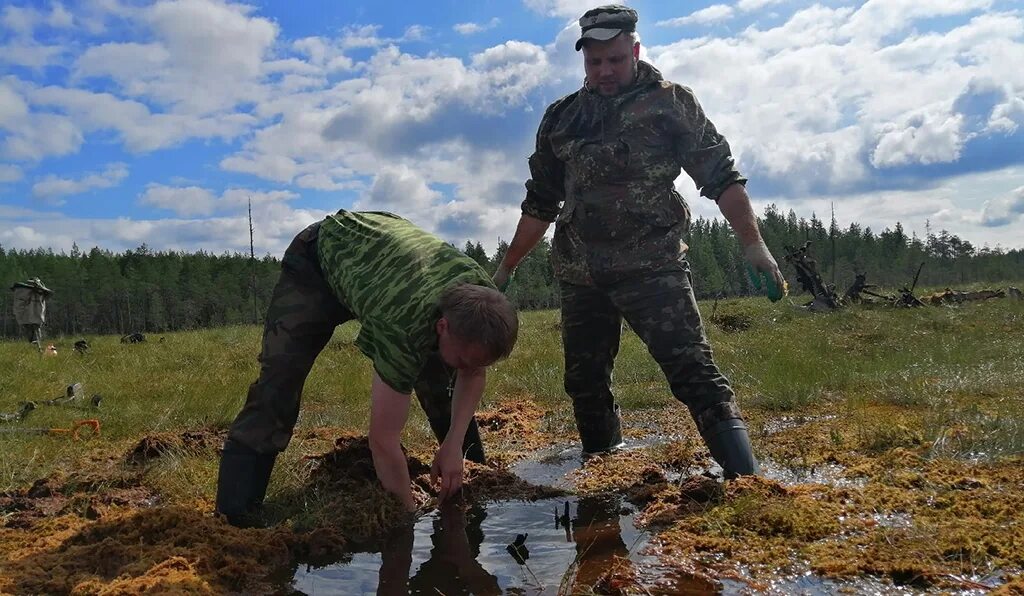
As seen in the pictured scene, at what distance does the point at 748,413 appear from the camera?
17.0 feet

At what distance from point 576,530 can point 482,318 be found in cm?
107

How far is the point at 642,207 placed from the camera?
11.7 feet

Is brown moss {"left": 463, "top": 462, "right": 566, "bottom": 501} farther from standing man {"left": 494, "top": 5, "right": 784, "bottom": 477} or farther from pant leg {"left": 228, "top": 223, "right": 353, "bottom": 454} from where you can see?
pant leg {"left": 228, "top": 223, "right": 353, "bottom": 454}

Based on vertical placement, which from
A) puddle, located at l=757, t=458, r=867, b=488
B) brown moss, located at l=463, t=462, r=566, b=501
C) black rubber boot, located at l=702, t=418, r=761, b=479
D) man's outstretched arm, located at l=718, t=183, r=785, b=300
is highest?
man's outstretched arm, located at l=718, t=183, r=785, b=300

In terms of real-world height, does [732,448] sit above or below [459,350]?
below

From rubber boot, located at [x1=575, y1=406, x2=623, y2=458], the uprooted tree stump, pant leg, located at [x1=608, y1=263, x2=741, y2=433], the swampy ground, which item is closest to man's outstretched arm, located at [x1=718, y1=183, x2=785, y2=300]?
pant leg, located at [x1=608, y1=263, x2=741, y2=433]

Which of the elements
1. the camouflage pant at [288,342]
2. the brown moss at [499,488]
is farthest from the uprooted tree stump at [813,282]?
the camouflage pant at [288,342]

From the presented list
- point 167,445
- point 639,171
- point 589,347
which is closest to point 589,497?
point 589,347

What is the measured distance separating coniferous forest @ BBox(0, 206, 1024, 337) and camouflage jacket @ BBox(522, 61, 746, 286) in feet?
181

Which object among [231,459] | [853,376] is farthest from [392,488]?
[853,376]

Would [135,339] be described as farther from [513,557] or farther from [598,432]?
[513,557]

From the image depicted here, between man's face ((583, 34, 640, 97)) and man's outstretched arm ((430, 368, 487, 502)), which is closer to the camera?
man's outstretched arm ((430, 368, 487, 502))

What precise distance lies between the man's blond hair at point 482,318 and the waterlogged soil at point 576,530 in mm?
798

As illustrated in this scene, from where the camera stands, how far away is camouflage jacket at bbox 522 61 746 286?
352 centimetres
